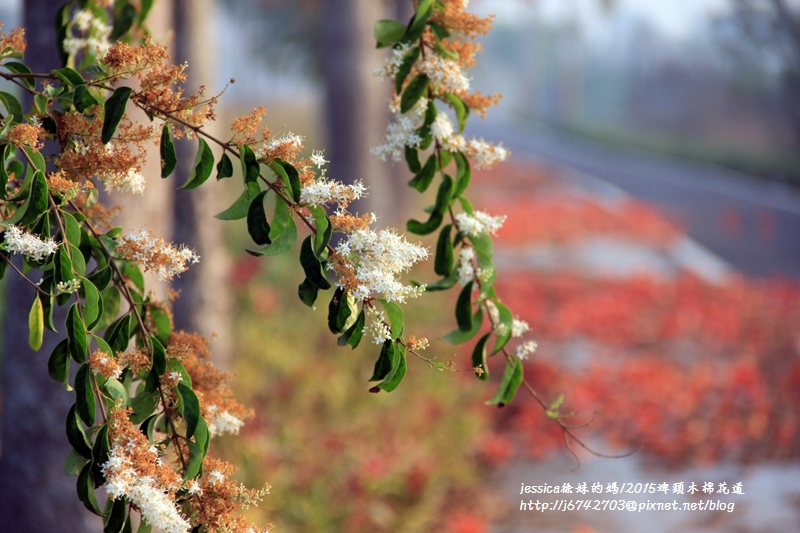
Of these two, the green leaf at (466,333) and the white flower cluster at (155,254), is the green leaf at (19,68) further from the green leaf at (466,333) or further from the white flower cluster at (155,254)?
the green leaf at (466,333)

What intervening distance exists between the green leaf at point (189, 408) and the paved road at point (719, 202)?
410 inches

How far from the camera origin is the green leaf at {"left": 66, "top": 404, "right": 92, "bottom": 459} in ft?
4.00

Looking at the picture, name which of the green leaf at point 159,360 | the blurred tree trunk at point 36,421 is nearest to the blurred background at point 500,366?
the blurred tree trunk at point 36,421

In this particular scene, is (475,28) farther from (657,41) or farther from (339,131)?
(657,41)

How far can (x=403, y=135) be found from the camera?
5.41 feet

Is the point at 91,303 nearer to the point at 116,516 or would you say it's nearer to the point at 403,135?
the point at 116,516

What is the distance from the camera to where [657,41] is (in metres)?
35.2

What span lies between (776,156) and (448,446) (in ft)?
57.1

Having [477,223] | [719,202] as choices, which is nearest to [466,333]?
[477,223]

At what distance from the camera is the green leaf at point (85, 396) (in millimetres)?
1197

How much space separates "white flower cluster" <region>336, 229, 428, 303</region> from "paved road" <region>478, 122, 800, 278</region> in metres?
10.3

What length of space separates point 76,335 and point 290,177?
0.39 metres

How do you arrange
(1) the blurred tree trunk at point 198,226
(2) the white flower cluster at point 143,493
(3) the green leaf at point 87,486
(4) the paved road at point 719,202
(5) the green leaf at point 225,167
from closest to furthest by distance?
(2) the white flower cluster at point 143,493 < (3) the green leaf at point 87,486 < (5) the green leaf at point 225,167 < (1) the blurred tree trunk at point 198,226 < (4) the paved road at point 719,202

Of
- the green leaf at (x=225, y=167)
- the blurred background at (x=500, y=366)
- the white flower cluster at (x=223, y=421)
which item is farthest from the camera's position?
the blurred background at (x=500, y=366)
